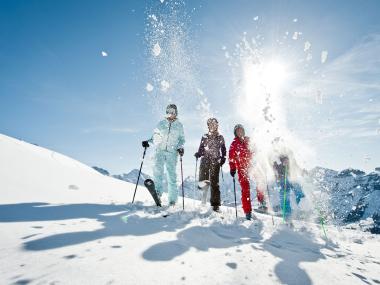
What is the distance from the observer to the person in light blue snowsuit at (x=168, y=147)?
9.59 meters

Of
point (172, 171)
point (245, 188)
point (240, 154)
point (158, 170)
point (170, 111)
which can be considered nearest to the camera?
point (158, 170)

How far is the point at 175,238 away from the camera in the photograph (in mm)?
5086

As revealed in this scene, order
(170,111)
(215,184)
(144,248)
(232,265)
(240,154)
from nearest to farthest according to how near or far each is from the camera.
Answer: (232,265)
(144,248)
(170,111)
(215,184)
(240,154)

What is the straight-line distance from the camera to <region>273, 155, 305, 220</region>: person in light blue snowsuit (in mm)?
10133

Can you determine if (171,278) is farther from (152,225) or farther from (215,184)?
(215,184)

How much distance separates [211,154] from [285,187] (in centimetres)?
282

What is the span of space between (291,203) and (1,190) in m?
8.72

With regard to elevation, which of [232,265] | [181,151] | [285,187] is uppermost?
[181,151]

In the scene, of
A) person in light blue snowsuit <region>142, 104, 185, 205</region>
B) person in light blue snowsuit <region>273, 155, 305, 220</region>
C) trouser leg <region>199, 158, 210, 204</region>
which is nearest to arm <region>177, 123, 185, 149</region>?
person in light blue snowsuit <region>142, 104, 185, 205</region>

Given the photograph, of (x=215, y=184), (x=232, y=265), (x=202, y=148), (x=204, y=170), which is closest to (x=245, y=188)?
(x=215, y=184)

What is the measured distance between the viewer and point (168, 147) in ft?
31.9

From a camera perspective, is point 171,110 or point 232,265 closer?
point 232,265

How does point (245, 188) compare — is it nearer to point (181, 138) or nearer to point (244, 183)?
point (244, 183)

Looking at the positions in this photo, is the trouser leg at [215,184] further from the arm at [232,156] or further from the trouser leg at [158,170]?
the trouser leg at [158,170]
